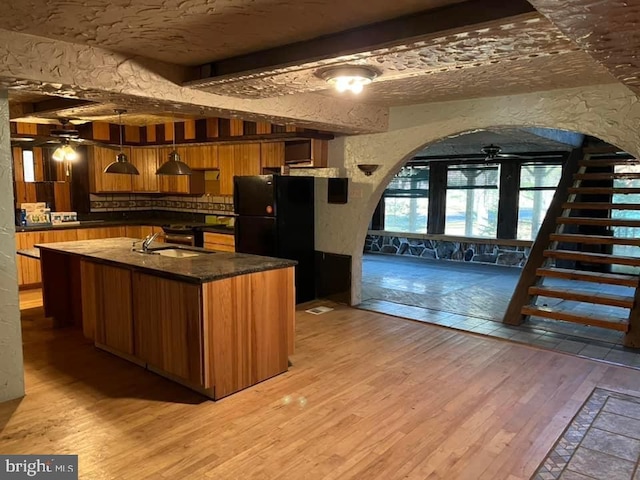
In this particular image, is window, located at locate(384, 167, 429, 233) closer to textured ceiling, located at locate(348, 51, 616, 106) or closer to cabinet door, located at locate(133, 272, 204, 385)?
textured ceiling, located at locate(348, 51, 616, 106)

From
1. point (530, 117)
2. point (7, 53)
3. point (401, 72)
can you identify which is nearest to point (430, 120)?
point (530, 117)

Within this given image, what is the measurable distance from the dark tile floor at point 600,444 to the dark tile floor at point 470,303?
0.95 metres

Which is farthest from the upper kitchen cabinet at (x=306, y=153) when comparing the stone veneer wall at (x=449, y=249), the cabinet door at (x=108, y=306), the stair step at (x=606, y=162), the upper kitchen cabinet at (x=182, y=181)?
the stone veneer wall at (x=449, y=249)

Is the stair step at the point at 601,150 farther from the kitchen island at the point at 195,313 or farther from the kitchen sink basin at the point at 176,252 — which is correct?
the kitchen sink basin at the point at 176,252

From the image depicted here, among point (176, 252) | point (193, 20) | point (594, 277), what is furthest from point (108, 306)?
point (594, 277)

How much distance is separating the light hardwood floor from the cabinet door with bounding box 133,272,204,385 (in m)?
0.19

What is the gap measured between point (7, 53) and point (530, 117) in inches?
154

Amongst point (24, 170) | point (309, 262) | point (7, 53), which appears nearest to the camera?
point (7, 53)

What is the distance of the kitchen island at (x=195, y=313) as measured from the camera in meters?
3.15

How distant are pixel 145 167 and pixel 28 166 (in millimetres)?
1621

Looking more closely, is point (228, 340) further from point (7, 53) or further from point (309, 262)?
point (309, 262)

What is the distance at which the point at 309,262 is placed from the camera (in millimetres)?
5965

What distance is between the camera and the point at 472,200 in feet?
29.7

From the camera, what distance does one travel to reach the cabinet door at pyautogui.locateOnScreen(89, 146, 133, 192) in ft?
23.2
